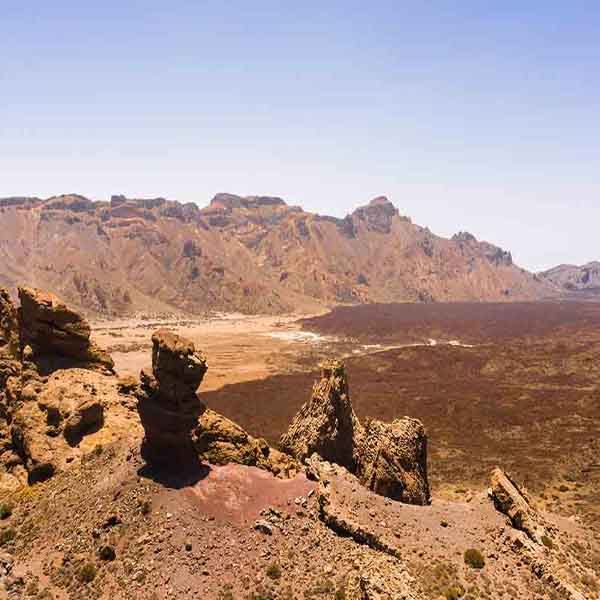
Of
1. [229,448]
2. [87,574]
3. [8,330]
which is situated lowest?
[87,574]

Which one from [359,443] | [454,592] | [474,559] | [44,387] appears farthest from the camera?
[359,443]

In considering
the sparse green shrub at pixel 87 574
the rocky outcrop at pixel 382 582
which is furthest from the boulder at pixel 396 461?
the sparse green shrub at pixel 87 574

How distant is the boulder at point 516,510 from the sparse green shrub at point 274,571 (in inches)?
521

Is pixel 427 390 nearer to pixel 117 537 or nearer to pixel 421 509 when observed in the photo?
pixel 421 509

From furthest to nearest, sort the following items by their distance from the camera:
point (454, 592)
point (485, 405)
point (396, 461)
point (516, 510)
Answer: point (485, 405)
point (396, 461)
point (516, 510)
point (454, 592)

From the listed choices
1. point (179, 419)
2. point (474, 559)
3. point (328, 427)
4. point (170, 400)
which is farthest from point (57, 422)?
point (474, 559)

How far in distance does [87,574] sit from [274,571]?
8.02 metres

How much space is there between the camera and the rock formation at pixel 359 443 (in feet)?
102

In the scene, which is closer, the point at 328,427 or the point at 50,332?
the point at 328,427

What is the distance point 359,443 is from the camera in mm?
33500

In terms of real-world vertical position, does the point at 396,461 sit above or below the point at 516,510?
above

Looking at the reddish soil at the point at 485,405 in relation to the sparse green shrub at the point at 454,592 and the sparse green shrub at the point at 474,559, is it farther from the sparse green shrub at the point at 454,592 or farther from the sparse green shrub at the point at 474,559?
the sparse green shrub at the point at 454,592

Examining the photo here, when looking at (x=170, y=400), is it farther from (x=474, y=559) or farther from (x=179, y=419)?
(x=474, y=559)

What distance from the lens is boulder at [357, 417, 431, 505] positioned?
30.9 m
